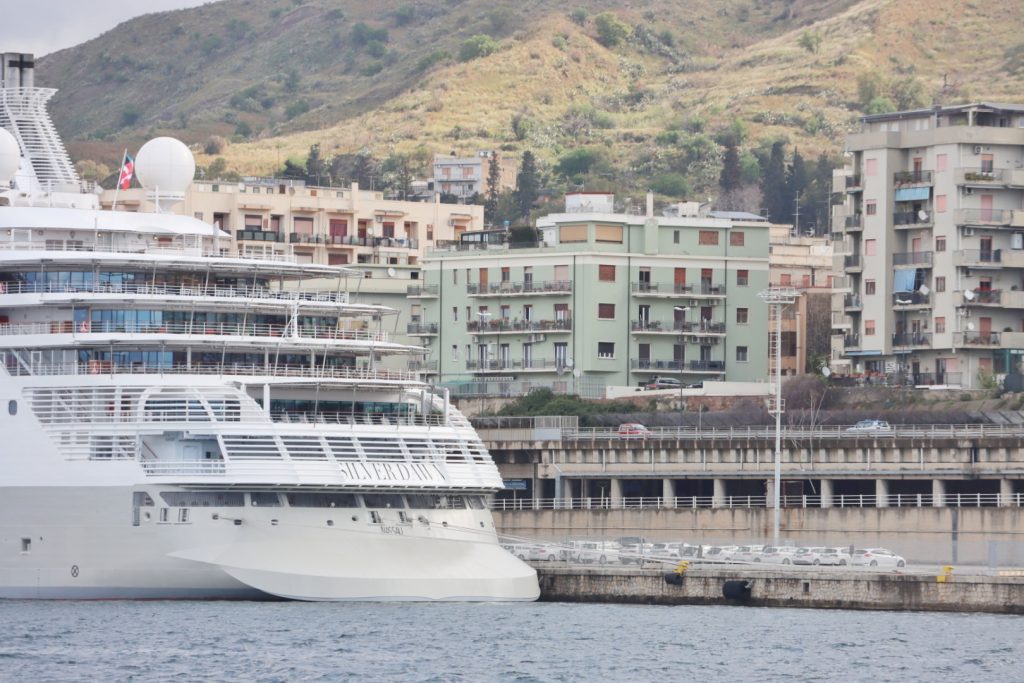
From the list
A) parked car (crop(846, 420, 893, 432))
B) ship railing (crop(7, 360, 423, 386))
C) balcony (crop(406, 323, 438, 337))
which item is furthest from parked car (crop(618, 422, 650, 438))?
ship railing (crop(7, 360, 423, 386))

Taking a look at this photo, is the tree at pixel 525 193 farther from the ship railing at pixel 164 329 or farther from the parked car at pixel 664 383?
the ship railing at pixel 164 329

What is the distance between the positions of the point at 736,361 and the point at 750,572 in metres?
46.0

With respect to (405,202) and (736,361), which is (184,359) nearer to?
(736,361)

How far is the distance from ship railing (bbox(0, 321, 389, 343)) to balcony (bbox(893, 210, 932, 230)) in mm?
42258

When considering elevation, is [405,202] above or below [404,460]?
above

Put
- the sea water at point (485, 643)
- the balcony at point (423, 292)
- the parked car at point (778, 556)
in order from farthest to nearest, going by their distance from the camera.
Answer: the balcony at point (423, 292) < the parked car at point (778, 556) < the sea water at point (485, 643)

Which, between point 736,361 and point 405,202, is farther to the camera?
point 405,202

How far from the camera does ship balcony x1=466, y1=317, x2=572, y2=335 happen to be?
127m

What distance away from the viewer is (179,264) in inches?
3312

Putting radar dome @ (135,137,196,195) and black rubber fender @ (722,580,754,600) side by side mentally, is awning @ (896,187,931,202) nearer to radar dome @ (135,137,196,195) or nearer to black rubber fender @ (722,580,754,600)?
black rubber fender @ (722,580,754,600)

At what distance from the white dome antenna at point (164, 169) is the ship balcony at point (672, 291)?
129 feet

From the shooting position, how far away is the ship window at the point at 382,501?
263ft

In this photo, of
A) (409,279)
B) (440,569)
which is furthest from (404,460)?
(409,279)

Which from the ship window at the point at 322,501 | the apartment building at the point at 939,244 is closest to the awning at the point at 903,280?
the apartment building at the point at 939,244
